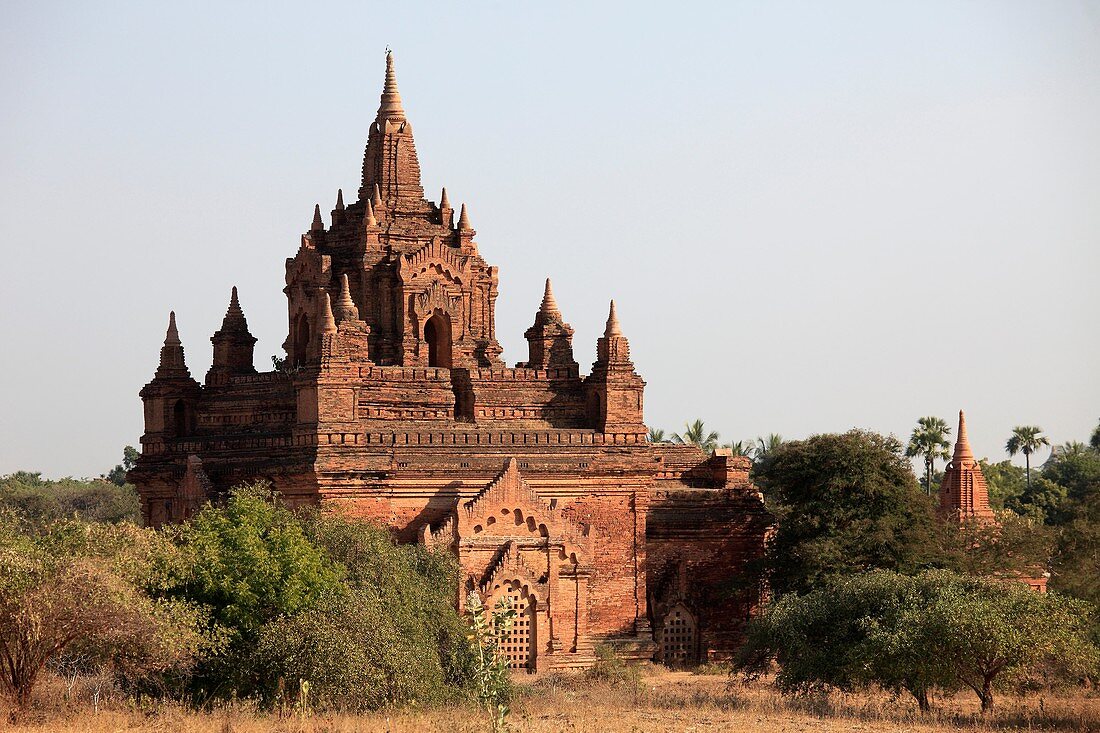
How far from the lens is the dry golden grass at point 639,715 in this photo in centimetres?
3033

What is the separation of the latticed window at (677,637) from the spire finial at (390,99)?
14.8 metres

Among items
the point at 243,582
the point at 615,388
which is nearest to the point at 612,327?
the point at 615,388

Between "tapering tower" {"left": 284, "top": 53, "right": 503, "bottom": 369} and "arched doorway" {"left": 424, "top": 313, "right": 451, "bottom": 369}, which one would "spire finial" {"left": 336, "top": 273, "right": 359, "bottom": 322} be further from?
"arched doorway" {"left": 424, "top": 313, "right": 451, "bottom": 369}

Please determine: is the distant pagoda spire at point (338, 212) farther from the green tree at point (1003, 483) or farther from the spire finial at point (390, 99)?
the green tree at point (1003, 483)

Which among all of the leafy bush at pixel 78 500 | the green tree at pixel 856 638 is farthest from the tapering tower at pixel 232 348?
the leafy bush at pixel 78 500

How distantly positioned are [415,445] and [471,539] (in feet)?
9.00

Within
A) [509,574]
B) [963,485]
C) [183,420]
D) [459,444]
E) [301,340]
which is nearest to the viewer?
[509,574]

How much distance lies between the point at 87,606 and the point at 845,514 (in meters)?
19.6

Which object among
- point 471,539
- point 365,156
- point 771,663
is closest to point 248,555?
point 471,539

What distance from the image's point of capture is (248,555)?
34.4 metres

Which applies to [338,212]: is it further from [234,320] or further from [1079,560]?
[1079,560]

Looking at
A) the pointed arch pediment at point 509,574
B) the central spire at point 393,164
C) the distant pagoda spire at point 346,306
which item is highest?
the central spire at point 393,164

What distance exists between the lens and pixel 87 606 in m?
30.4

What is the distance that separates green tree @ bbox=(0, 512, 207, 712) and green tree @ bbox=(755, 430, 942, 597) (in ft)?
52.1
